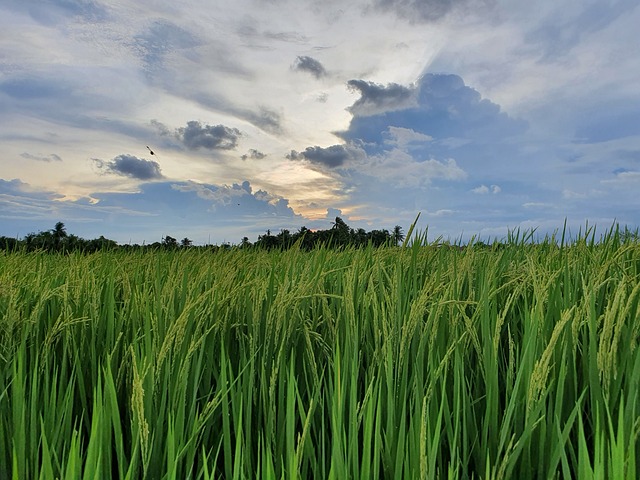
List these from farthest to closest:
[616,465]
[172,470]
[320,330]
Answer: [320,330]
[172,470]
[616,465]

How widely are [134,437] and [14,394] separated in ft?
1.91

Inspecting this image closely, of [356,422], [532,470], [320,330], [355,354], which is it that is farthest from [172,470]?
[320,330]

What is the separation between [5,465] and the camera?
1521mm

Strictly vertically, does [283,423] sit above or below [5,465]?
above

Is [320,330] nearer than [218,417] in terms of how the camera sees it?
No

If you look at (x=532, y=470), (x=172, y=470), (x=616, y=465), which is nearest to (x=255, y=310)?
(x=172, y=470)

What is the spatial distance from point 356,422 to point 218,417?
0.62 m

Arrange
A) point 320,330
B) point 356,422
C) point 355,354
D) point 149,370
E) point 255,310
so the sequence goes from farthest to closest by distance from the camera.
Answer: point 320,330
point 255,310
point 355,354
point 149,370
point 356,422

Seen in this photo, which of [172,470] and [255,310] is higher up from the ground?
[255,310]

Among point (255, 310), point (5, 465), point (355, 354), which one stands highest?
point (255, 310)

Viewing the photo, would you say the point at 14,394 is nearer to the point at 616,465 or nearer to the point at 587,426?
the point at 616,465

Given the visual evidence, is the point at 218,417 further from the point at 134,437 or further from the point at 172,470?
the point at 172,470

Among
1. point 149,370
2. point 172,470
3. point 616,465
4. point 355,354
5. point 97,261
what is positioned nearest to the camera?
point 616,465

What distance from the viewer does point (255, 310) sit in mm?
1839
